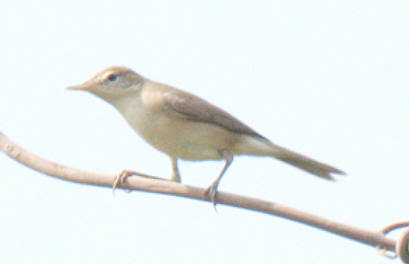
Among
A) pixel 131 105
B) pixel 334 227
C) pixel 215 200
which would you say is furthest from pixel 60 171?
pixel 131 105

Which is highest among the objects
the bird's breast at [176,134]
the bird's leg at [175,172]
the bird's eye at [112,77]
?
the bird's eye at [112,77]

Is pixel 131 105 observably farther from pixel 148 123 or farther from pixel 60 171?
pixel 60 171

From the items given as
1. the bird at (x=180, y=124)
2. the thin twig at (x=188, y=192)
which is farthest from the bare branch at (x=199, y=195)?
the bird at (x=180, y=124)

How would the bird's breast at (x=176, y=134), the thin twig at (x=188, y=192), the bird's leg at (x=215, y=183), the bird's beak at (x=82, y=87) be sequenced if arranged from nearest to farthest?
the thin twig at (x=188, y=192), the bird's leg at (x=215, y=183), the bird's breast at (x=176, y=134), the bird's beak at (x=82, y=87)

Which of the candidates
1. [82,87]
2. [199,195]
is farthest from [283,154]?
[199,195]

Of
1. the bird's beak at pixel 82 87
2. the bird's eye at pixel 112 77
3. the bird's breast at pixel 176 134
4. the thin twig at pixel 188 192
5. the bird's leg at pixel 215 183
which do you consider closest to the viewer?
the thin twig at pixel 188 192

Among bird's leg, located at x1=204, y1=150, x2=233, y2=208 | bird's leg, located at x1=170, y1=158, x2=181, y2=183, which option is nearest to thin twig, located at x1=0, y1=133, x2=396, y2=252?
bird's leg, located at x1=204, y1=150, x2=233, y2=208

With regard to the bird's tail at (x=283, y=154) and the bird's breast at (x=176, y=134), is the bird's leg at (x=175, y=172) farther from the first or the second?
the bird's tail at (x=283, y=154)
